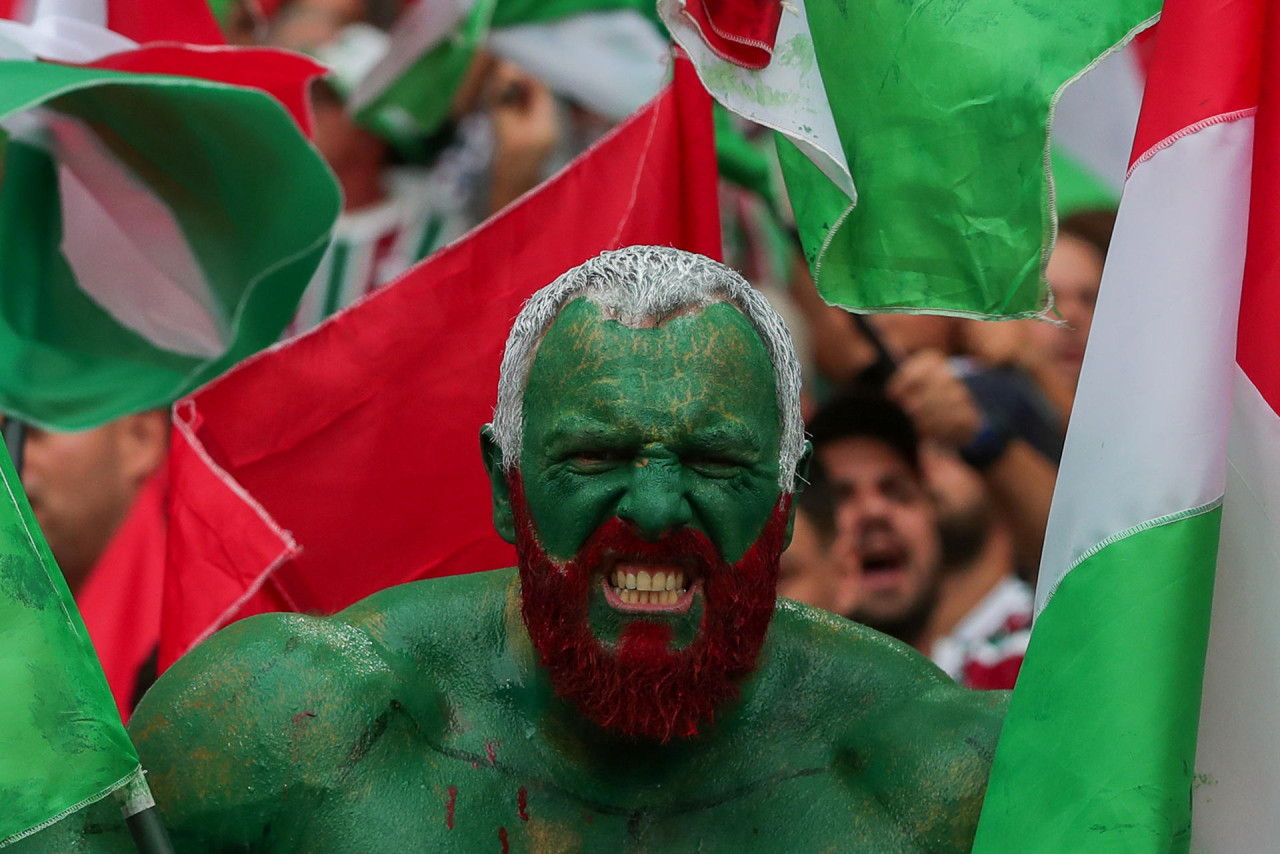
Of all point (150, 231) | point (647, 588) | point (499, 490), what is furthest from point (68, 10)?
point (647, 588)

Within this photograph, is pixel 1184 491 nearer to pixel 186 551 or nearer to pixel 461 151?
pixel 186 551

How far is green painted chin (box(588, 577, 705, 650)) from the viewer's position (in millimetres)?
2938

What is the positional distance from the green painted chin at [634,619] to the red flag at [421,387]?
1518 millimetres

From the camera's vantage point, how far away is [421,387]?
14.7ft

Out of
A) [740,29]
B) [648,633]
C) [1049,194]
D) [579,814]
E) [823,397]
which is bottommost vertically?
[823,397]

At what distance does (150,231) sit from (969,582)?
2.47 meters

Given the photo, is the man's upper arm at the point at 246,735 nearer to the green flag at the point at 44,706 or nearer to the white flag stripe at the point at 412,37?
the green flag at the point at 44,706

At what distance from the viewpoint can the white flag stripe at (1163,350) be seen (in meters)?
2.71

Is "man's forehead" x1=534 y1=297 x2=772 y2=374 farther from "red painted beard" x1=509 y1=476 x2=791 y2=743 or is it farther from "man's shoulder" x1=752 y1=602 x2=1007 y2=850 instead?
"man's shoulder" x1=752 y1=602 x2=1007 y2=850

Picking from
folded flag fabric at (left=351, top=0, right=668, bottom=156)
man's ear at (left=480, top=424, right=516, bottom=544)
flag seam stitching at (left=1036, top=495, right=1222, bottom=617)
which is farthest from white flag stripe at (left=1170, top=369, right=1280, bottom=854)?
folded flag fabric at (left=351, top=0, right=668, bottom=156)

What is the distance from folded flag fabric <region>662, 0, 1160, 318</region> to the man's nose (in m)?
0.72

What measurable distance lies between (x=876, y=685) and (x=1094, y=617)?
0.59 meters

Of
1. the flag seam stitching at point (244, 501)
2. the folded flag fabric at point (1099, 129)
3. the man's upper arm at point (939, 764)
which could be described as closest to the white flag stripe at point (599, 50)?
the folded flag fabric at point (1099, 129)

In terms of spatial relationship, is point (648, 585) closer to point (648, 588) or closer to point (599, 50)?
point (648, 588)
